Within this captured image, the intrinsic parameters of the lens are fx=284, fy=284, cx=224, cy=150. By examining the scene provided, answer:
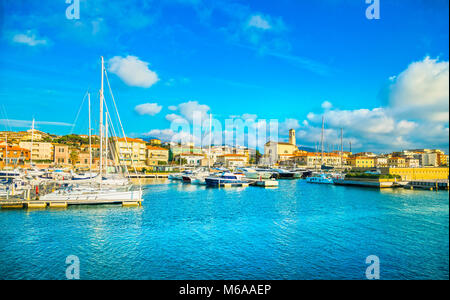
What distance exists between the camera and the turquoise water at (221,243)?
10.5 metres

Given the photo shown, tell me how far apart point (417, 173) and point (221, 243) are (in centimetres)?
4870

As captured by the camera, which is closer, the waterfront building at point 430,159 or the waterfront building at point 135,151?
the waterfront building at point 135,151

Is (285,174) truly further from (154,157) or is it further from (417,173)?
(154,157)

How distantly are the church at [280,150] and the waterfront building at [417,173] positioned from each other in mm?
69900

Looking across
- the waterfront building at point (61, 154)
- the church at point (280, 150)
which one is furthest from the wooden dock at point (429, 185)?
the church at point (280, 150)

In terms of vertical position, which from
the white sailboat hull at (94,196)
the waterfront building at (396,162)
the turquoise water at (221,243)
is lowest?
the turquoise water at (221,243)

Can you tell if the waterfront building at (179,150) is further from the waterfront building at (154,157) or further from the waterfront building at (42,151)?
the waterfront building at (42,151)

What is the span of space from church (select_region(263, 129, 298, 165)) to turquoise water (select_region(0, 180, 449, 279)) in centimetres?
9969

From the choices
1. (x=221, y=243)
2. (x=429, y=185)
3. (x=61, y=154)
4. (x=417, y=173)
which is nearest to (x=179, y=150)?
(x=61, y=154)

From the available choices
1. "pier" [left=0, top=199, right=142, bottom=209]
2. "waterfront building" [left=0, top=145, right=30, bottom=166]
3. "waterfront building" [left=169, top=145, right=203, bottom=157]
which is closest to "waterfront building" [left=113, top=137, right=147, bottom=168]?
"waterfront building" [left=0, top=145, right=30, bottom=166]

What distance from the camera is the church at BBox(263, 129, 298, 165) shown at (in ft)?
401

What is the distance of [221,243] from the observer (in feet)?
45.4

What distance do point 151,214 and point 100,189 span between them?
615cm
